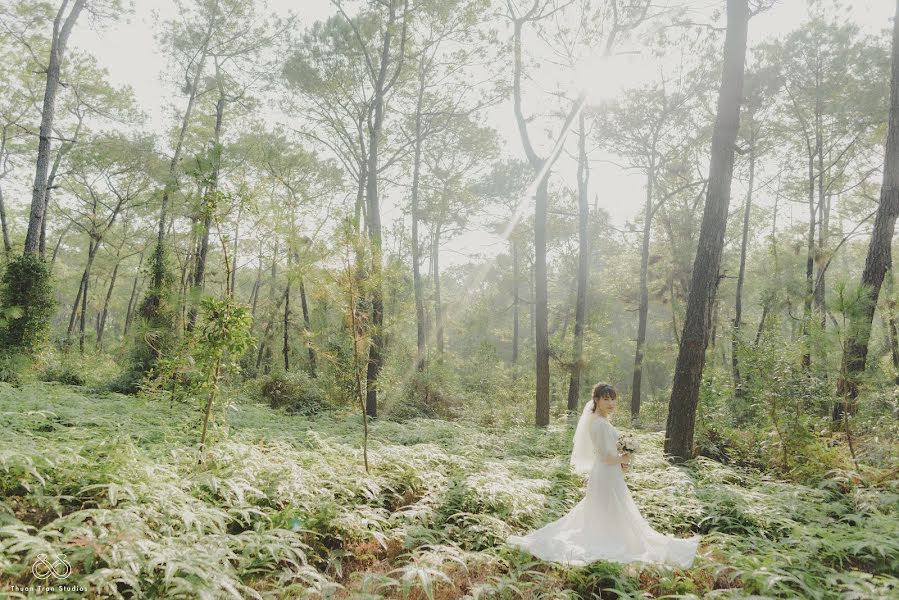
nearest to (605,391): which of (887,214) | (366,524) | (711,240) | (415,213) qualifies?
(366,524)

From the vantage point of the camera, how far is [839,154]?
17.8m

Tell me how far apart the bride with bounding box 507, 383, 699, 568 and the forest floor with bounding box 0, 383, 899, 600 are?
155mm

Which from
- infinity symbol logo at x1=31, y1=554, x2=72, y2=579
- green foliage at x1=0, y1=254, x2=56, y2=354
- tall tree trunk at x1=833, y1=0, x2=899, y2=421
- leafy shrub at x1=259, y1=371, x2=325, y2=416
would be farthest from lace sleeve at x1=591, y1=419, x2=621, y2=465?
green foliage at x1=0, y1=254, x2=56, y2=354

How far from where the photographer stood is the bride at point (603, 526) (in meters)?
4.56

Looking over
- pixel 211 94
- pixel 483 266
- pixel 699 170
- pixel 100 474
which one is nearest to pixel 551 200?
pixel 699 170

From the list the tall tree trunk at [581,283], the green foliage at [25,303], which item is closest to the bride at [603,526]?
the tall tree trunk at [581,283]

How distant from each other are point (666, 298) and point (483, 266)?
55.3 ft

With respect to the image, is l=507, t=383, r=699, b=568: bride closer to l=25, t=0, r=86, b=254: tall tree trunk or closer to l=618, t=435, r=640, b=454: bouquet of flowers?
l=618, t=435, r=640, b=454: bouquet of flowers

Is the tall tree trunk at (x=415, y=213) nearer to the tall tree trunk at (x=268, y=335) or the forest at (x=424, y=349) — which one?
the forest at (x=424, y=349)

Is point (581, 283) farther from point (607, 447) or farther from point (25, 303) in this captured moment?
point (25, 303)

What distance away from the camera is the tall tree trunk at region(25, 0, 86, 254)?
13.0 metres

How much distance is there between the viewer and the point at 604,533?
492cm

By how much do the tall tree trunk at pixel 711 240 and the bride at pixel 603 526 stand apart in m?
3.42

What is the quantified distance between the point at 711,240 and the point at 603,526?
5.14 meters
